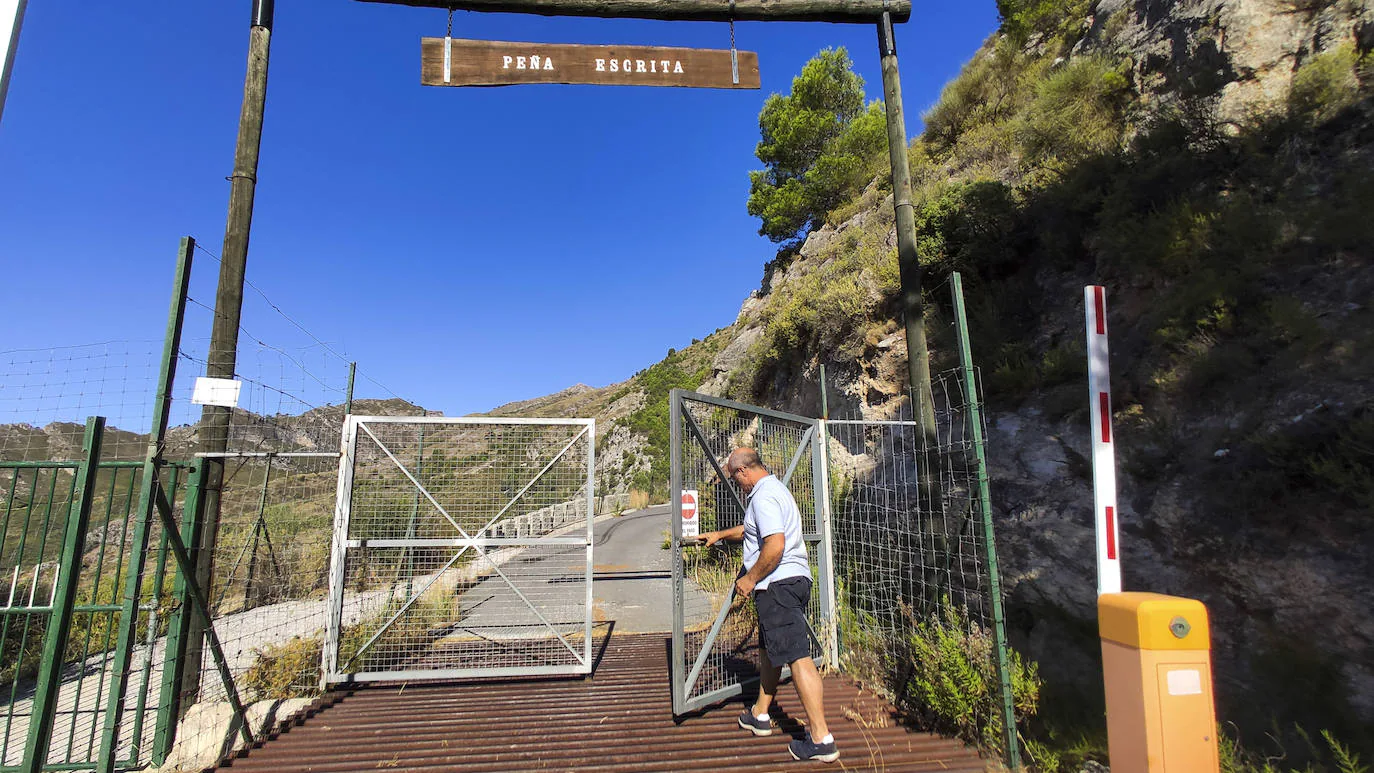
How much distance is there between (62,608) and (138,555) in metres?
0.45

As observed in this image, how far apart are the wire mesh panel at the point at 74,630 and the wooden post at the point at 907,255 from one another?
579 centimetres

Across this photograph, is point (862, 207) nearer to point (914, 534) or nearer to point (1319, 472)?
point (914, 534)

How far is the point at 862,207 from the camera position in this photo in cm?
1684

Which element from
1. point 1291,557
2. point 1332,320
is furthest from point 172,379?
point 1332,320

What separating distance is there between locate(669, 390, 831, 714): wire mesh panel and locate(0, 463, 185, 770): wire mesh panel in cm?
338

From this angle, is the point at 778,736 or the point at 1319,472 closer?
the point at 1319,472

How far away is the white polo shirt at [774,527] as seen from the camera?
4.14m

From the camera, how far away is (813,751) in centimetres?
379

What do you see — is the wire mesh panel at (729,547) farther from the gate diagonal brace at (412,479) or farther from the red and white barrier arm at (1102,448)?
the red and white barrier arm at (1102,448)

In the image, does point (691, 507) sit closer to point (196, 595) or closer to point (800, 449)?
point (800, 449)

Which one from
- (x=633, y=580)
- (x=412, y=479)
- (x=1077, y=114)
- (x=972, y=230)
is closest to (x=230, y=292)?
Answer: (x=412, y=479)

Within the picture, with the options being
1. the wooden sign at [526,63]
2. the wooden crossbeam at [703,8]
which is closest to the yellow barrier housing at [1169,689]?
the wooden sign at [526,63]

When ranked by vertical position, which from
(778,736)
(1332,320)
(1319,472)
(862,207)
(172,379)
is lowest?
(778,736)

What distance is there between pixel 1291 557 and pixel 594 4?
704cm
